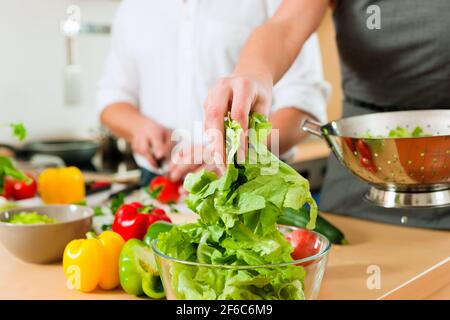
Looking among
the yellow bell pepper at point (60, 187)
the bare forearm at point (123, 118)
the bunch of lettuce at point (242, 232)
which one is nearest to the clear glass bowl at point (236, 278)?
the bunch of lettuce at point (242, 232)

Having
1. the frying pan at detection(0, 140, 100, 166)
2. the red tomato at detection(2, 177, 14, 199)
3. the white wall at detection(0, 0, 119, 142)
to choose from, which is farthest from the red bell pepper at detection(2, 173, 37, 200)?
the white wall at detection(0, 0, 119, 142)

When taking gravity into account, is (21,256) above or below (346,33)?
below

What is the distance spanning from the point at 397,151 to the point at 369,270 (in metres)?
0.19

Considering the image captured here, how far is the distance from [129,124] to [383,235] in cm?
89

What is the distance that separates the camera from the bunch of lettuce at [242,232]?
28.8 inches

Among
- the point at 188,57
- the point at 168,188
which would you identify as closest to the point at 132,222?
the point at 168,188

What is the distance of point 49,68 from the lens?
9.87 ft

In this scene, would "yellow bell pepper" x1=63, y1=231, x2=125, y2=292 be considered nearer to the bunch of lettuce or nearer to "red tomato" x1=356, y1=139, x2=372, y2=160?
the bunch of lettuce

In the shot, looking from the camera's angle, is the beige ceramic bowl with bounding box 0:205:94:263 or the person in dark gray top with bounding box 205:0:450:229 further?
the person in dark gray top with bounding box 205:0:450:229

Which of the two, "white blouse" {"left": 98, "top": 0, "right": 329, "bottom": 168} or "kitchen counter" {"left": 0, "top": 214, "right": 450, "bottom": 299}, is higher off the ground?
"white blouse" {"left": 98, "top": 0, "right": 329, "bottom": 168}

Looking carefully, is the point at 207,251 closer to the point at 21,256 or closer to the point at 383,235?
the point at 21,256

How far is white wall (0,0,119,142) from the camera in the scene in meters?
2.86

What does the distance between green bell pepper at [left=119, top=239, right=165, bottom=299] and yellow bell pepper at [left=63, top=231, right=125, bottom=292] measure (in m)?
0.03

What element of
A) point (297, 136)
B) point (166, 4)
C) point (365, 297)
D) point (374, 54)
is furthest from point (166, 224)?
point (166, 4)
